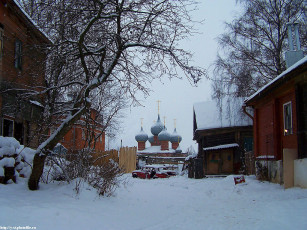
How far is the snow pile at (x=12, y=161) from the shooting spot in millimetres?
7733

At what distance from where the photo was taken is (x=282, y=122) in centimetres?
1345

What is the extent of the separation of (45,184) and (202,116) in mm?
18953

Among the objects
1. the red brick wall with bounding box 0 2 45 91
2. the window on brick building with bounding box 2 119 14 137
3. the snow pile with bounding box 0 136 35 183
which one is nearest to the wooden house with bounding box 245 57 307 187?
the snow pile with bounding box 0 136 35 183

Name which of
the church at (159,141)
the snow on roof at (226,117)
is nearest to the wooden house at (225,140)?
the snow on roof at (226,117)

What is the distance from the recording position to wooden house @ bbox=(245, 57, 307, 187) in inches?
438

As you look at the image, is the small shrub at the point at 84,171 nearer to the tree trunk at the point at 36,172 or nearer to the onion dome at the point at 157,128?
the tree trunk at the point at 36,172

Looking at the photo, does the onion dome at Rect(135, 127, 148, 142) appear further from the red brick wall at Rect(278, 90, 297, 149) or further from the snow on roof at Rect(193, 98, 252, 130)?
the red brick wall at Rect(278, 90, 297, 149)

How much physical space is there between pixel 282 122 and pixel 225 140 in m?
10.8

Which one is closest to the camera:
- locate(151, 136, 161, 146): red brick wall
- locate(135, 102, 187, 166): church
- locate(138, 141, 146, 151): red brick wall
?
locate(135, 102, 187, 166): church

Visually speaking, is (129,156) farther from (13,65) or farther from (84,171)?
(84,171)

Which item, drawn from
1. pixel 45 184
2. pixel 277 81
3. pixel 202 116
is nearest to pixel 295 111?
pixel 277 81

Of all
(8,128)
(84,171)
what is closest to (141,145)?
(8,128)

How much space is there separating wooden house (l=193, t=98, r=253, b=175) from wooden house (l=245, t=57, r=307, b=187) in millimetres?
6357

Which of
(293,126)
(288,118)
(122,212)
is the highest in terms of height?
(288,118)
